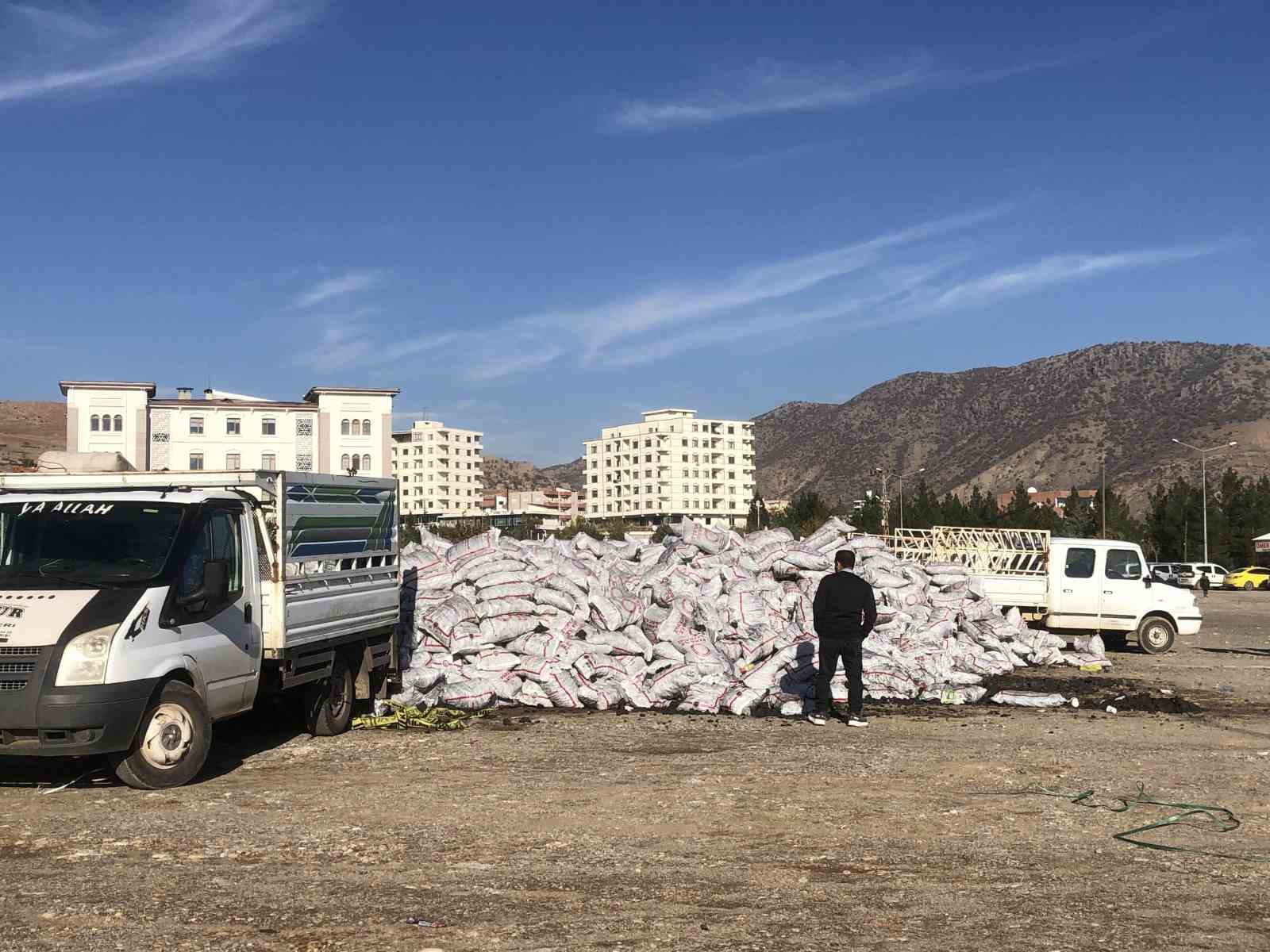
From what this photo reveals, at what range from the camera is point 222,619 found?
9.10 metres

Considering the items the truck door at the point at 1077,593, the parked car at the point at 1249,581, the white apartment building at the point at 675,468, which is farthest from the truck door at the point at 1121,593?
the white apartment building at the point at 675,468

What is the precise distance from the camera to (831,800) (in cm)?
864

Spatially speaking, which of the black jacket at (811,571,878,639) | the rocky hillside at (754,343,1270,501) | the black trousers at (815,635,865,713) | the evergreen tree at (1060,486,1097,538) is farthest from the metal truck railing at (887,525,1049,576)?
the rocky hillside at (754,343,1270,501)

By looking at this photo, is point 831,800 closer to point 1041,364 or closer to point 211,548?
point 211,548

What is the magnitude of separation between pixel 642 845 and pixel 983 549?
17.1 meters

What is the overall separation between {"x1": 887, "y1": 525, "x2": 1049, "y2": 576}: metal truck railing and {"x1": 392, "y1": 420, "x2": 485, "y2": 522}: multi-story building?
168 meters

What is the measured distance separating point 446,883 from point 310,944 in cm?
110

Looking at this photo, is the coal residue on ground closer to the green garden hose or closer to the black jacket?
the black jacket

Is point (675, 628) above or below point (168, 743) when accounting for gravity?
above

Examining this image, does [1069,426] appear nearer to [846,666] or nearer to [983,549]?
[983,549]

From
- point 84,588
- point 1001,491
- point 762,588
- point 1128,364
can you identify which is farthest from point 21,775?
point 1128,364

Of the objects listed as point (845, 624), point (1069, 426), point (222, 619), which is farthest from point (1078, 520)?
point (1069, 426)

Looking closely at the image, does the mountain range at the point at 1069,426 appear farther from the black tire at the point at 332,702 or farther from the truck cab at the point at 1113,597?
the black tire at the point at 332,702

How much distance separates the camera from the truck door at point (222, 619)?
878 centimetres
